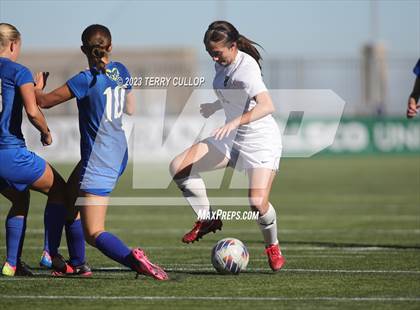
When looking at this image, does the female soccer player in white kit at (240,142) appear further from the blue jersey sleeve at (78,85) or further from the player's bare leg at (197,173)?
the blue jersey sleeve at (78,85)

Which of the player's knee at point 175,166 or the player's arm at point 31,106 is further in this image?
the player's knee at point 175,166

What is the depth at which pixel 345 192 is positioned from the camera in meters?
21.0

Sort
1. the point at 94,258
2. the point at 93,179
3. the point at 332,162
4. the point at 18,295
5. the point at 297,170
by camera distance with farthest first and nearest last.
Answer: the point at 332,162 → the point at 297,170 → the point at 94,258 → the point at 93,179 → the point at 18,295

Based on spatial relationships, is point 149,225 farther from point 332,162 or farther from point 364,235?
point 332,162

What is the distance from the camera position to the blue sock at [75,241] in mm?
8664

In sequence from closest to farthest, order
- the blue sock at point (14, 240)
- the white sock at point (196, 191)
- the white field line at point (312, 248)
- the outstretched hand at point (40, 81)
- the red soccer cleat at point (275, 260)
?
1. the outstretched hand at point (40, 81)
2. the blue sock at point (14, 240)
3. the red soccer cleat at point (275, 260)
4. the white sock at point (196, 191)
5. the white field line at point (312, 248)

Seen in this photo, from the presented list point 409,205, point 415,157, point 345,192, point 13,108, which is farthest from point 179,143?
point 13,108

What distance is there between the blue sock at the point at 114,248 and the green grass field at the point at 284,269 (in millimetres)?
232

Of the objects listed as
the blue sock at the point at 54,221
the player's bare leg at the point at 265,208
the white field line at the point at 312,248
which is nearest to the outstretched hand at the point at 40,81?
the blue sock at the point at 54,221

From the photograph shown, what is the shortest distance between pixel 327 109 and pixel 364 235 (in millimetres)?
23715

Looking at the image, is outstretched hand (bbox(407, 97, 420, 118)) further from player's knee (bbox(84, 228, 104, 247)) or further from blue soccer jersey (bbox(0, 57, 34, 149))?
blue soccer jersey (bbox(0, 57, 34, 149))

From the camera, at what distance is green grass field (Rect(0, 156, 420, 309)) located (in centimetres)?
727

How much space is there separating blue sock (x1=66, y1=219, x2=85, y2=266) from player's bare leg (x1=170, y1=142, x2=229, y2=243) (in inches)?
40.3

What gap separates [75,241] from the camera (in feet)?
28.4
